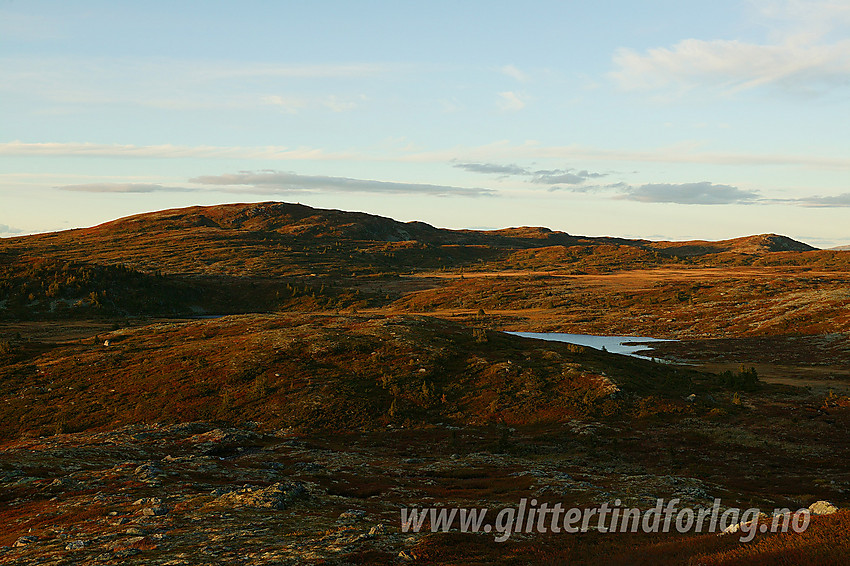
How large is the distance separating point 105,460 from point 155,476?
22.1 ft

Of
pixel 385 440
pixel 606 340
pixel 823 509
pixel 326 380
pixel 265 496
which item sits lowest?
pixel 606 340

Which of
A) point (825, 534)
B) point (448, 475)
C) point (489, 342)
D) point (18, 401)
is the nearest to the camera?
point (825, 534)

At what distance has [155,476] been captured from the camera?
1129 inches

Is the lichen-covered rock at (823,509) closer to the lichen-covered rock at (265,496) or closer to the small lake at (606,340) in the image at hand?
the lichen-covered rock at (265,496)

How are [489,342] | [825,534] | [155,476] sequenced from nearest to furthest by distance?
1. [825,534]
2. [155,476]
3. [489,342]

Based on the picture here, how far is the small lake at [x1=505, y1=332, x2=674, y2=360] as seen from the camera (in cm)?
9964

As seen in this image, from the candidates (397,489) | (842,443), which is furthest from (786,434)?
(397,489)

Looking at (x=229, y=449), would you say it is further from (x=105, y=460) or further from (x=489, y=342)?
(x=489, y=342)

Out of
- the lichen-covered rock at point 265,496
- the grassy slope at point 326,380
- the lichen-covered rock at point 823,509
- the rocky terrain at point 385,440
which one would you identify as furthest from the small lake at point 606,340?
the lichen-covered rock at point 265,496

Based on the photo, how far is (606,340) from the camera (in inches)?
4358

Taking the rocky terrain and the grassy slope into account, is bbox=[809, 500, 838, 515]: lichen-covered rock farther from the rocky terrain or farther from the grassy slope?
the grassy slope

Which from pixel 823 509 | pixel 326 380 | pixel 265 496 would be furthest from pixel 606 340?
pixel 265 496

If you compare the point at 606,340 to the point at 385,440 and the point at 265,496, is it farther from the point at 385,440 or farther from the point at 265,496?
the point at 265,496

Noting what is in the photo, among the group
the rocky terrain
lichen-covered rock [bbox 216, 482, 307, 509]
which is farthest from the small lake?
lichen-covered rock [bbox 216, 482, 307, 509]
